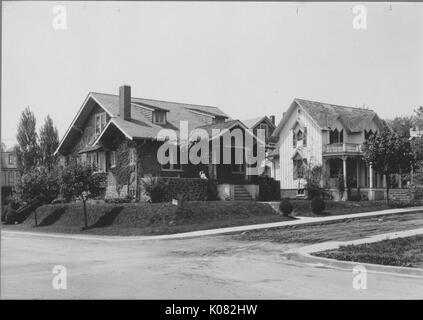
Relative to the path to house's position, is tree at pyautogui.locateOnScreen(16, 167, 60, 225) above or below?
above

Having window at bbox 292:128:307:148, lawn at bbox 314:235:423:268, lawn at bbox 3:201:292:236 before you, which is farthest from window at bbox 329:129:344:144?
lawn at bbox 314:235:423:268

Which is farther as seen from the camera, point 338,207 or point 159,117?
point 159,117

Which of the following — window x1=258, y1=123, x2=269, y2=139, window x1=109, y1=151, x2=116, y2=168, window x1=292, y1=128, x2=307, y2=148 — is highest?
window x1=258, y1=123, x2=269, y2=139

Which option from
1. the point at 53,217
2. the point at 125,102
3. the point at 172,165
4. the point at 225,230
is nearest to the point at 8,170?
the point at 53,217

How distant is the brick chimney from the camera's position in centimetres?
3080

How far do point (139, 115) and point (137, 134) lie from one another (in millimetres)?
Answer: 3732

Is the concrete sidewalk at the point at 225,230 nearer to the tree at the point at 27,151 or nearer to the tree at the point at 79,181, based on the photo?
the tree at the point at 79,181

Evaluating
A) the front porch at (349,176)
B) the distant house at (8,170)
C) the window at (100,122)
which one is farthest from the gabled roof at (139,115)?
the front porch at (349,176)

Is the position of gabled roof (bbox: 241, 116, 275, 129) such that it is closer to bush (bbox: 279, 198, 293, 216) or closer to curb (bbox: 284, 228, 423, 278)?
bush (bbox: 279, 198, 293, 216)

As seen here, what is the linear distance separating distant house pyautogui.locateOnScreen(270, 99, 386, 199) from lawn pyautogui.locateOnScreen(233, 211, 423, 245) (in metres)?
9.93

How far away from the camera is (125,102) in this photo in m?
30.9

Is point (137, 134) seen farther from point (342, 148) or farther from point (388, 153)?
point (388, 153)
